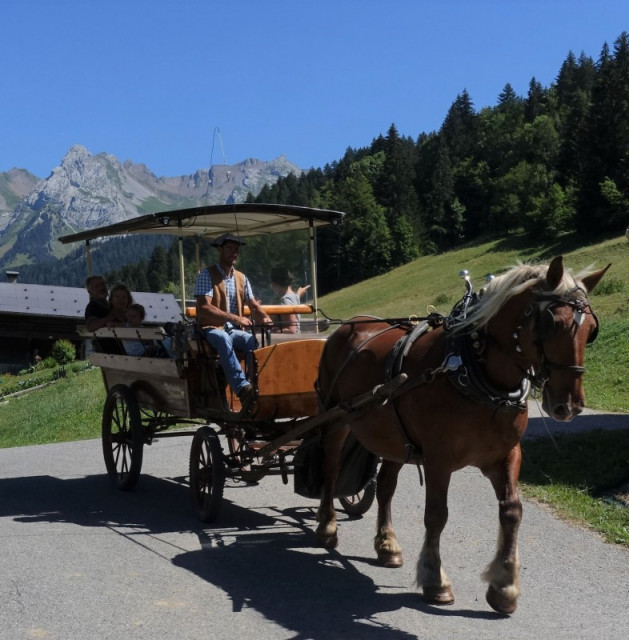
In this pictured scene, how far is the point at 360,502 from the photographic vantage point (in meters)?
8.09

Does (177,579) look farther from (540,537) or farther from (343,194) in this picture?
(343,194)

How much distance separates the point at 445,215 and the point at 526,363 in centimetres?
10703

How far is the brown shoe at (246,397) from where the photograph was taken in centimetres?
763

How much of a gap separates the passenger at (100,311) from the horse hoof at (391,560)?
15.5 ft

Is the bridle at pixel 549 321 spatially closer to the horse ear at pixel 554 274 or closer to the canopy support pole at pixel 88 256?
the horse ear at pixel 554 274

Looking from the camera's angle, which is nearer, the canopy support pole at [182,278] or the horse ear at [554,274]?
the horse ear at [554,274]

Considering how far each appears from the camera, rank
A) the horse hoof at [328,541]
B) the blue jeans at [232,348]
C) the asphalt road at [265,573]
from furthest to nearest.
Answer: the blue jeans at [232,348], the horse hoof at [328,541], the asphalt road at [265,573]

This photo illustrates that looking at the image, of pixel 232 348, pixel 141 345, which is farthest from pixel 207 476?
pixel 141 345

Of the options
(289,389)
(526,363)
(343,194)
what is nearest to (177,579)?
(289,389)

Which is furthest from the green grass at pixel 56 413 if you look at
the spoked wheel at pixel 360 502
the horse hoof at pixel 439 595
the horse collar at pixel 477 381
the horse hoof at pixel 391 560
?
the horse collar at pixel 477 381

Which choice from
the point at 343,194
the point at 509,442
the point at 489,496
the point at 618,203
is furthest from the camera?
the point at 343,194

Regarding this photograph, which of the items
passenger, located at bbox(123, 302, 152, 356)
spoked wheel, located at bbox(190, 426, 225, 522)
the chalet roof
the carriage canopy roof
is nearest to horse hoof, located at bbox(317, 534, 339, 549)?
spoked wheel, located at bbox(190, 426, 225, 522)

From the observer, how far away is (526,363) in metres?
5.16

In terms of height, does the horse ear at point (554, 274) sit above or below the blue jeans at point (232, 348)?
above
